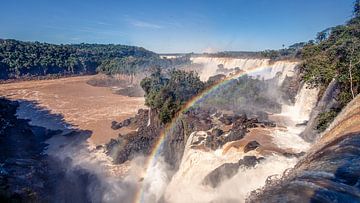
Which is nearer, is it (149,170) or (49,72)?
(149,170)

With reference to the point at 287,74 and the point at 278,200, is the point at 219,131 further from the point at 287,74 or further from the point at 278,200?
the point at 287,74

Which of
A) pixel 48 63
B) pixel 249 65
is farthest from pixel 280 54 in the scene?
pixel 48 63

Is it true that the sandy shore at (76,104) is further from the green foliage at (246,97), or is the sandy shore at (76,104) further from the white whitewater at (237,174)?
the white whitewater at (237,174)

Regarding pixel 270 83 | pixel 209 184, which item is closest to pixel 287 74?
pixel 270 83

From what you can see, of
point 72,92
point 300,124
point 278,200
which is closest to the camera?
point 278,200

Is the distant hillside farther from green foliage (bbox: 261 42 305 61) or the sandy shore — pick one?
green foliage (bbox: 261 42 305 61)

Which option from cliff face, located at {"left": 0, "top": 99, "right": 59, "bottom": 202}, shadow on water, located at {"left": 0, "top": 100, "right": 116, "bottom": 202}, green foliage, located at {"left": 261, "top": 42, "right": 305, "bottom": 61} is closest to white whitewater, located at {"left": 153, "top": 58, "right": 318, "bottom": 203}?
shadow on water, located at {"left": 0, "top": 100, "right": 116, "bottom": 202}

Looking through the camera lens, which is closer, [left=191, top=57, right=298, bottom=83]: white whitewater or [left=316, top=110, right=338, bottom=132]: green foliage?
[left=316, top=110, right=338, bottom=132]: green foliage

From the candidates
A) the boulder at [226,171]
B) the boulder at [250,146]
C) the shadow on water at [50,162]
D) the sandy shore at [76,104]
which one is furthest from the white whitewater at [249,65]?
the shadow on water at [50,162]

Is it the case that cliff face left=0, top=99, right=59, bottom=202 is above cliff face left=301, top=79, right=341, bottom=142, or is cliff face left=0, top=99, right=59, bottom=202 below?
below
